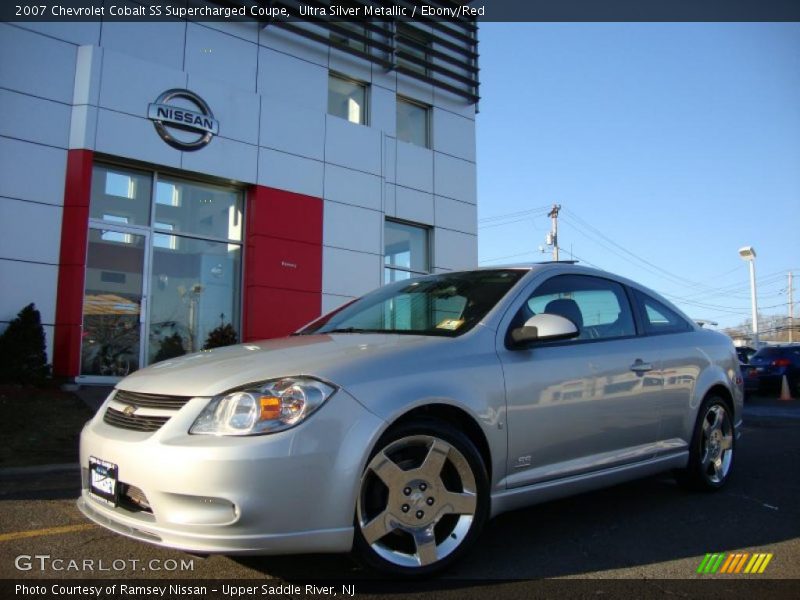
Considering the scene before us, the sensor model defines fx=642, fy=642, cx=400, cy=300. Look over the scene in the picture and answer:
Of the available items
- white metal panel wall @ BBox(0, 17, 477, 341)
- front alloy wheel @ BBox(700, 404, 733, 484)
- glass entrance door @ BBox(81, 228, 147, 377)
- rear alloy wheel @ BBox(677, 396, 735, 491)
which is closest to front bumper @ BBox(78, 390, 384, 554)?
rear alloy wheel @ BBox(677, 396, 735, 491)

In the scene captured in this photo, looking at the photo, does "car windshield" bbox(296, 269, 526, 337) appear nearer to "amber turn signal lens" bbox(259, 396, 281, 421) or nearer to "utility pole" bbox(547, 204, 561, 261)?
"amber turn signal lens" bbox(259, 396, 281, 421)

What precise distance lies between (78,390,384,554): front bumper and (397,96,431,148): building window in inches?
510

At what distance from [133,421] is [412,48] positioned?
46.6ft

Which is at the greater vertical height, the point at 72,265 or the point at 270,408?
the point at 72,265

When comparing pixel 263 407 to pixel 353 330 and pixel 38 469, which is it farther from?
pixel 38 469

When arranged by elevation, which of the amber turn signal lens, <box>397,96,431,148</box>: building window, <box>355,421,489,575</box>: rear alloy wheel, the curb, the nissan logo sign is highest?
<box>397,96,431,148</box>: building window

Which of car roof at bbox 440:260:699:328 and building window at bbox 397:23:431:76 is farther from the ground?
building window at bbox 397:23:431:76

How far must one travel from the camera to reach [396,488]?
2770 mm

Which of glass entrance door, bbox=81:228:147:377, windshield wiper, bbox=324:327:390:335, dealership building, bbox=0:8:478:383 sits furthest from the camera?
glass entrance door, bbox=81:228:147:377

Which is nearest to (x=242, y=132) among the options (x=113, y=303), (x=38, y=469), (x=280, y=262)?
(x=280, y=262)

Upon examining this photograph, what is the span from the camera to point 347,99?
1404 centimetres

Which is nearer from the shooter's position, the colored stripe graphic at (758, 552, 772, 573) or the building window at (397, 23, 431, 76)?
the colored stripe graphic at (758, 552, 772, 573)

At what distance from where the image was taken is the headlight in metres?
2.55

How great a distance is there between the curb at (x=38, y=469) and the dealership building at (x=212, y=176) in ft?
15.5
